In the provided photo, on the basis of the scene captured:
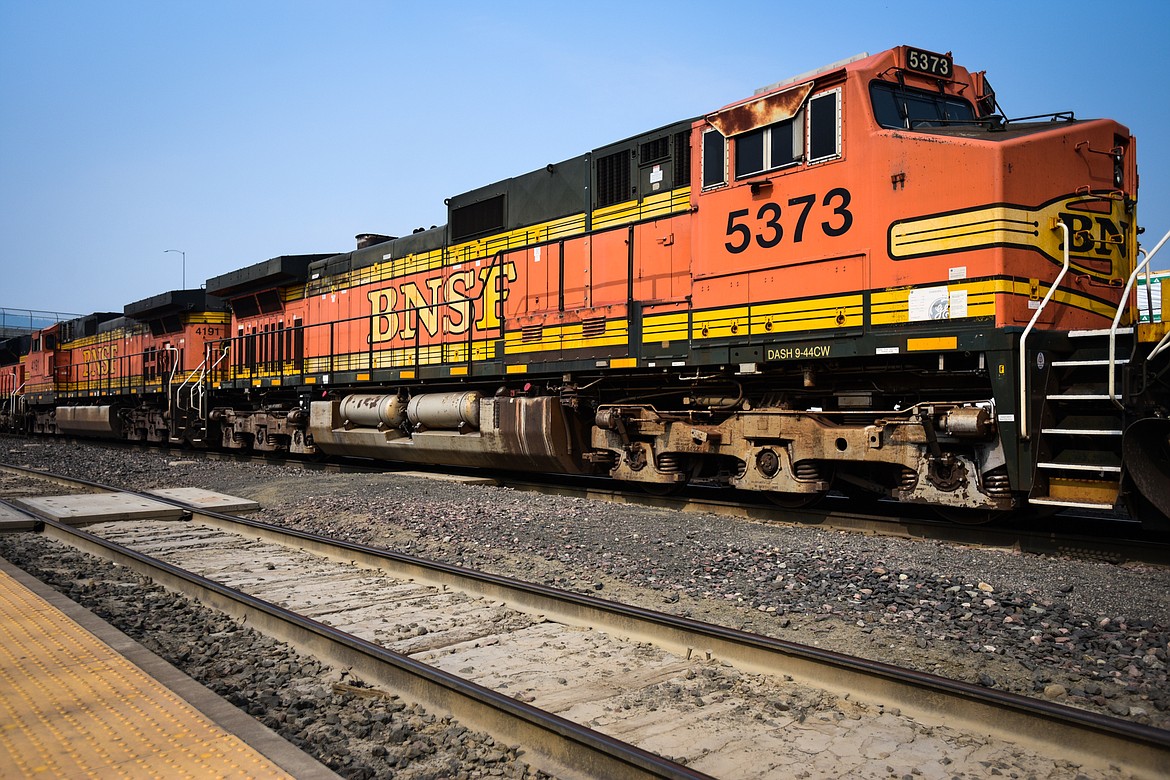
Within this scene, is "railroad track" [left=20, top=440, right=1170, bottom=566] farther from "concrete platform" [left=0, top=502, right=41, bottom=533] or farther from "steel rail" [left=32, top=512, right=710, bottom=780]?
"concrete platform" [left=0, top=502, right=41, bottom=533]

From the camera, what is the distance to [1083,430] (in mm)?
6000

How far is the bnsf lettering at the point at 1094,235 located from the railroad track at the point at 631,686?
4789 mm

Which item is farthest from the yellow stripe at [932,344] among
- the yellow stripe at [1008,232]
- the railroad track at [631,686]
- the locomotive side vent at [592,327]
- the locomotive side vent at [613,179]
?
the locomotive side vent at [613,179]

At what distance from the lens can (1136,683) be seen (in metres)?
3.69

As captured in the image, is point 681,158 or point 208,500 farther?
Answer: point 208,500

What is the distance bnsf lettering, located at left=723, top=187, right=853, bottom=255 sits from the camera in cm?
729

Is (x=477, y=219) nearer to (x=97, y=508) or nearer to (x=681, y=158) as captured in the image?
(x=681, y=158)

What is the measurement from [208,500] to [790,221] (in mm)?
7480

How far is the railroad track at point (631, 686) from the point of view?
3014 mm

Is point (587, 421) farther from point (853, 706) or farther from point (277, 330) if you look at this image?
point (277, 330)

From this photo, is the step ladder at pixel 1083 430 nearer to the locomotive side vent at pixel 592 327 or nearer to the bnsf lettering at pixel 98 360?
the locomotive side vent at pixel 592 327

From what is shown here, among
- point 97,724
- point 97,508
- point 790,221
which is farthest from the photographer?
point 97,508

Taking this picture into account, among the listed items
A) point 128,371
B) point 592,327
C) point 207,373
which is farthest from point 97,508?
point 128,371

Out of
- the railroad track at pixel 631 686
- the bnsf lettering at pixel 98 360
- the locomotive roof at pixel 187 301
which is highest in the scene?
the locomotive roof at pixel 187 301
